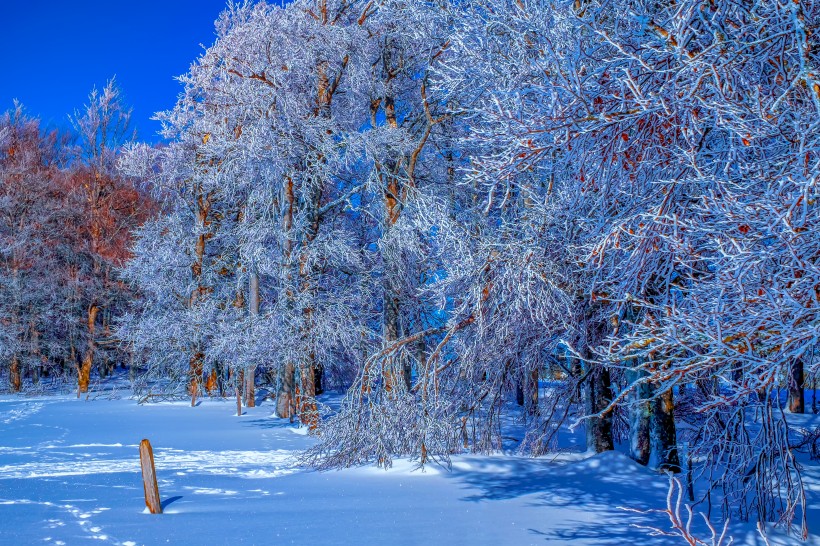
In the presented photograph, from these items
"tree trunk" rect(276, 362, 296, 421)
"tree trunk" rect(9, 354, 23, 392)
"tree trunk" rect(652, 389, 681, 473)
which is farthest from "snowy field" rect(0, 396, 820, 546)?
"tree trunk" rect(9, 354, 23, 392)

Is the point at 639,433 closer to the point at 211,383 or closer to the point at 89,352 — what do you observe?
the point at 211,383

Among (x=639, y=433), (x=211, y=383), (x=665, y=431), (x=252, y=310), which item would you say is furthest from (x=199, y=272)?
(x=665, y=431)

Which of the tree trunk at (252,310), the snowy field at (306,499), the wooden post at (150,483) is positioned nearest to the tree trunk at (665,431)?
the snowy field at (306,499)

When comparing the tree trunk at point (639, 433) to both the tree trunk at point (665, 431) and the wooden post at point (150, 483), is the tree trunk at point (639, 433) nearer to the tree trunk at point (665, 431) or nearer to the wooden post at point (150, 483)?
the tree trunk at point (665, 431)

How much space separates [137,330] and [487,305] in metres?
15.2

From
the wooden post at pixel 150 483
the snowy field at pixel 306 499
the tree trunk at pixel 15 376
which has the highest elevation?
the tree trunk at pixel 15 376

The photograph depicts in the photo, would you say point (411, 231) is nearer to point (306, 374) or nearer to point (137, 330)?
point (306, 374)

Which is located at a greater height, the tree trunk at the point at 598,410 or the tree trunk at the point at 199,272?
the tree trunk at the point at 199,272

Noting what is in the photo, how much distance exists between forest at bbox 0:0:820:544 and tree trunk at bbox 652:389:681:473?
5 centimetres

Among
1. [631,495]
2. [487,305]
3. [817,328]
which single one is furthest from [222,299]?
[817,328]

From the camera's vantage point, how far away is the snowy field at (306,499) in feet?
22.6

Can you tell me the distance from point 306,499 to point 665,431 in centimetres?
499

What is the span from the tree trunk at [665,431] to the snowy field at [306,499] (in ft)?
1.59

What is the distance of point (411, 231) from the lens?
13727 millimetres
